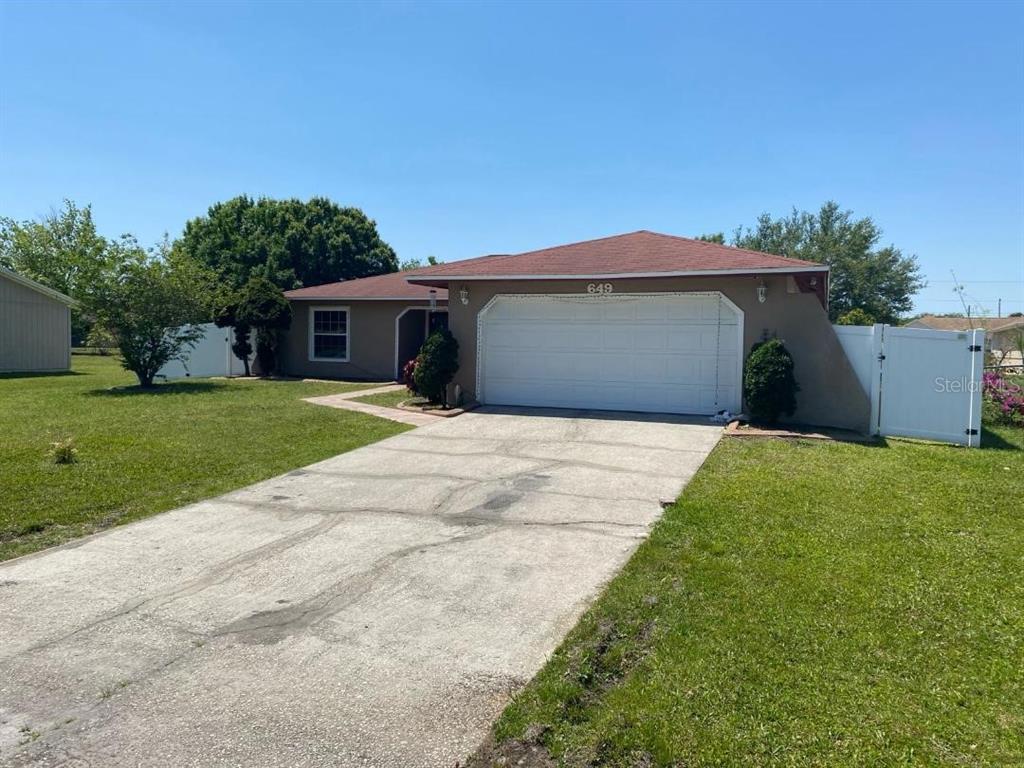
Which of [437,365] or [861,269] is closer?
[437,365]

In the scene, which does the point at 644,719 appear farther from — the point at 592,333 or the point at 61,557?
the point at 592,333

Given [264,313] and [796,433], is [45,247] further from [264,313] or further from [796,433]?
[796,433]

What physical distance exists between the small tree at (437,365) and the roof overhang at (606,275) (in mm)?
1108

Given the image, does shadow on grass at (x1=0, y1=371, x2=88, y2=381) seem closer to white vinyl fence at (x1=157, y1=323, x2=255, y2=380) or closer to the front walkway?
white vinyl fence at (x1=157, y1=323, x2=255, y2=380)

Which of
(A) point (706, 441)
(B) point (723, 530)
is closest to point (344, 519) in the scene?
(B) point (723, 530)

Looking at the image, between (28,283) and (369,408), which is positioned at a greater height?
(28,283)

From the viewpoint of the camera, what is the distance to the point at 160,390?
1616 centimetres

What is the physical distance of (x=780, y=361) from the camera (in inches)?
410

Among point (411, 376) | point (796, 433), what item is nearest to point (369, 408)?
point (411, 376)

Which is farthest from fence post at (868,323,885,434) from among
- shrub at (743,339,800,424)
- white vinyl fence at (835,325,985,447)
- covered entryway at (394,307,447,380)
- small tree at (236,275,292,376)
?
small tree at (236,275,292,376)

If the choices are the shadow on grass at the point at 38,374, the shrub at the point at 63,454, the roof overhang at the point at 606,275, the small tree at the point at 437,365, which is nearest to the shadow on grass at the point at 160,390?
the small tree at the point at 437,365

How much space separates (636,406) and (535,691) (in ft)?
31.9

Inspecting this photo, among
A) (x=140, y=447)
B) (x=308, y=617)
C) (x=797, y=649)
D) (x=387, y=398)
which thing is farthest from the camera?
(x=387, y=398)

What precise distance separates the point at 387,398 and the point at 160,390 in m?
5.93
